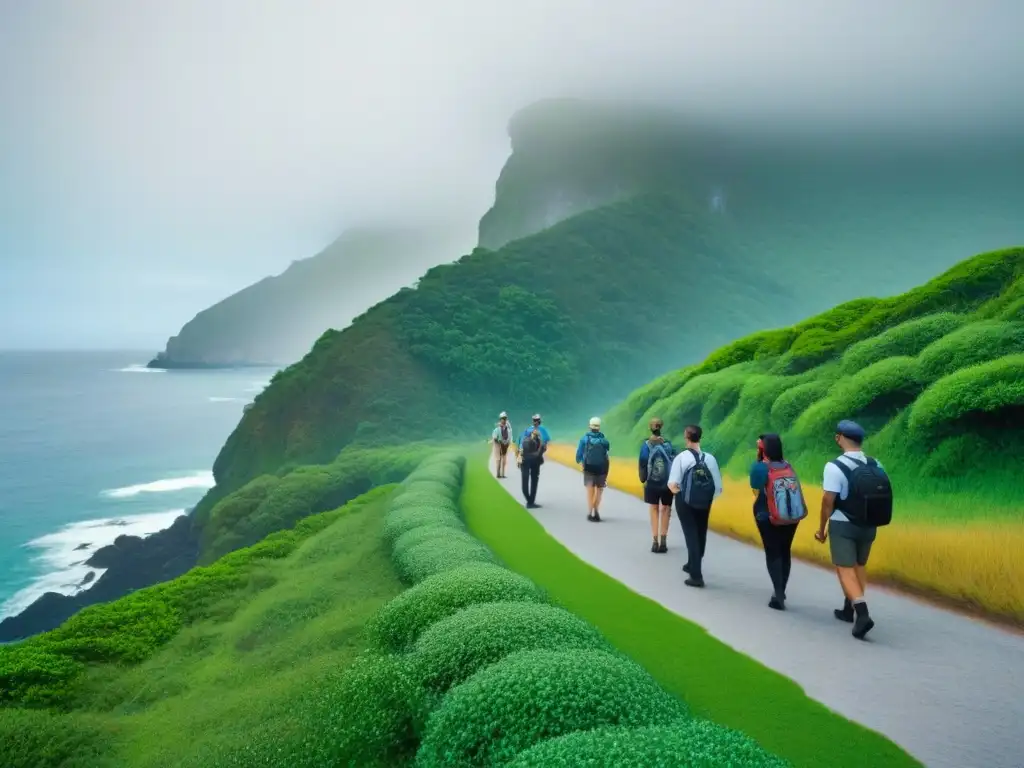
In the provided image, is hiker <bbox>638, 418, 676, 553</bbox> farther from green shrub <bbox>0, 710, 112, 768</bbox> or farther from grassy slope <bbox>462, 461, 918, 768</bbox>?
green shrub <bbox>0, 710, 112, 768</bbox>

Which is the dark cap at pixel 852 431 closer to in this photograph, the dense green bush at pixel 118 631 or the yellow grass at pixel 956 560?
the yellow grass at pixel 956 560

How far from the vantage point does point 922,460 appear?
35.9ft

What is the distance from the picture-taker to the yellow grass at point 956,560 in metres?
7.96

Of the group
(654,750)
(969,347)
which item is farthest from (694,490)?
(969,347)

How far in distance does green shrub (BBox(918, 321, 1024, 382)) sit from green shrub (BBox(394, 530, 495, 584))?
9.14m

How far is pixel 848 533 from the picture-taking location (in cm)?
737

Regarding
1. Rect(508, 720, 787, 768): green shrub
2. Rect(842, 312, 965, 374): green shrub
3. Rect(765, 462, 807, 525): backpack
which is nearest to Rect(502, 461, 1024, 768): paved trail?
Rect(765, 462, 807, 525): backpack

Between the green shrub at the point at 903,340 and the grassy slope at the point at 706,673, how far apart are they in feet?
28.2

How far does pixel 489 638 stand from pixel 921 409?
30.4ft

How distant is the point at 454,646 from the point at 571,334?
62917mm

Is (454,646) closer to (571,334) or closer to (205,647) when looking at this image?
(205,647)

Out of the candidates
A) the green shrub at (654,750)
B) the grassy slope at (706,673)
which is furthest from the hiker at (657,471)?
the green shrub at (654,750)

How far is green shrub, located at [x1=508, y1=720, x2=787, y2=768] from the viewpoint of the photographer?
→ 11.3 ft

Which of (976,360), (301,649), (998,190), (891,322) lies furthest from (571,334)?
(998,190)
